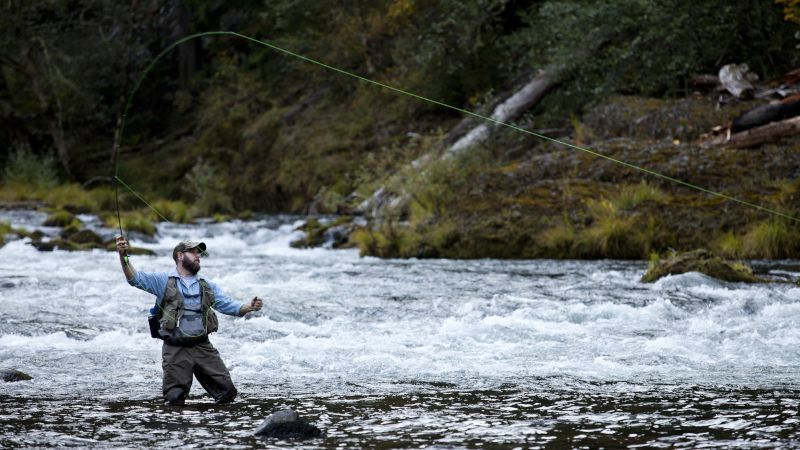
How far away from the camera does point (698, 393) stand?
6715 millimetres

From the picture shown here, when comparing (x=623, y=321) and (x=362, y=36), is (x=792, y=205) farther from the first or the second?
(x=362, y=36)

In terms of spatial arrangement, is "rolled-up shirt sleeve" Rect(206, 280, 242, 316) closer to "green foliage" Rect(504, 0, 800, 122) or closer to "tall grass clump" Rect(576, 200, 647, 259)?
"tall grass clump" Rect(576, 200, 647, 259)

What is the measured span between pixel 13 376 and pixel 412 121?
788 inches

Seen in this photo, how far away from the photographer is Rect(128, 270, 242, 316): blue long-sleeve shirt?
6656mm

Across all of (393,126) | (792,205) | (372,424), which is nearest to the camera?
(372,424)

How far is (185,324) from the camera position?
22.0 feet

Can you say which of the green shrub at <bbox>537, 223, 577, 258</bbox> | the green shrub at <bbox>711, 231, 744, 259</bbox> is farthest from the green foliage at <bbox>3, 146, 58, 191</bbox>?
the green shrub at <bbox>711, 231, 744, 259</bbox>

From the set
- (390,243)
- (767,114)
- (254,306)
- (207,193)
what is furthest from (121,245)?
(207,193)

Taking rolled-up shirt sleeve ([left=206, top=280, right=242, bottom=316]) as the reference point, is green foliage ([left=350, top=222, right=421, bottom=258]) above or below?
above

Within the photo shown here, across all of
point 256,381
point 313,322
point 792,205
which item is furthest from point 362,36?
point 256,381

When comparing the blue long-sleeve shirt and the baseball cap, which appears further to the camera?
the baseball cap

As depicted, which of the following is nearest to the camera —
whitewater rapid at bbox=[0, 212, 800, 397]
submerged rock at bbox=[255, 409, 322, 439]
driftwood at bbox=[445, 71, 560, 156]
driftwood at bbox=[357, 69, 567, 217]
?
submerged rock at bbox=[255, 409, 322, 439]

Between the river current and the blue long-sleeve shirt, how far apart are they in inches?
23.1

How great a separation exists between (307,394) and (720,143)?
12.1 metres
